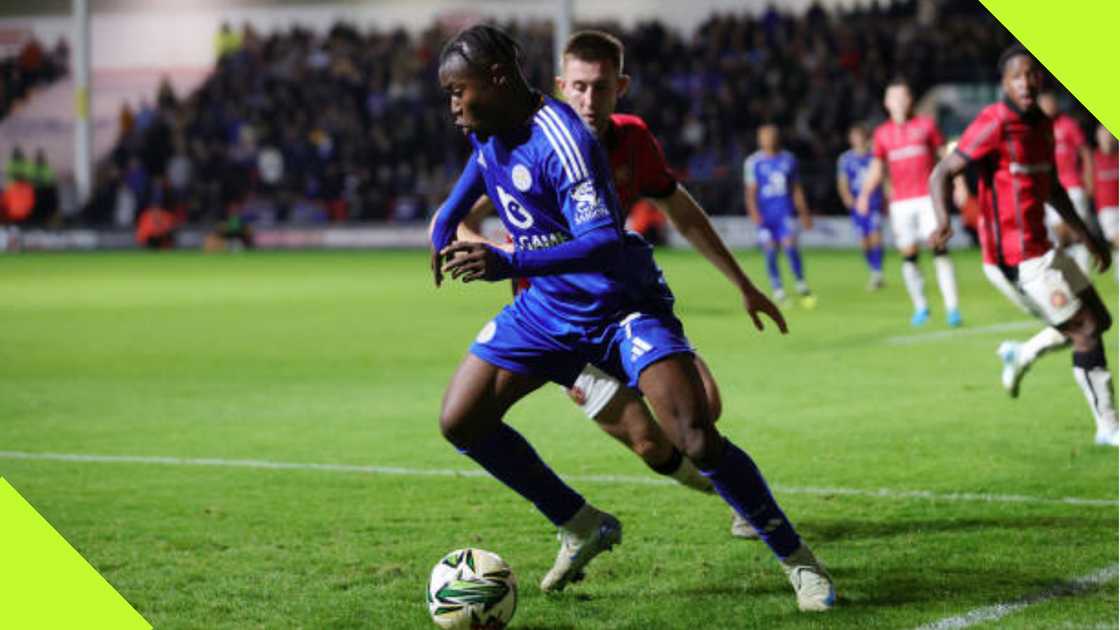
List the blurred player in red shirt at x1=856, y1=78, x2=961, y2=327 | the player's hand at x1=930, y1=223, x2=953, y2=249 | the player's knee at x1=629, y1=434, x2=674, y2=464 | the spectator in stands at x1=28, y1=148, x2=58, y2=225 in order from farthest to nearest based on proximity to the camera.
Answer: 1. the spectator in stands at x1=28, y1=148, x2=58, y2=225
2. the blurred player in red shirt at x1=856, y1=78, x2=961, y2=327
3. the player's hand at x1=930, y1=223, x2=953, y2=249
4. the player's knee at x1=629, y1=434, x2=674, y2=464

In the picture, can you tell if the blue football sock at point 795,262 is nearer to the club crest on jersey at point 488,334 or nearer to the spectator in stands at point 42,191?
the club crest on jersey at point 488,334

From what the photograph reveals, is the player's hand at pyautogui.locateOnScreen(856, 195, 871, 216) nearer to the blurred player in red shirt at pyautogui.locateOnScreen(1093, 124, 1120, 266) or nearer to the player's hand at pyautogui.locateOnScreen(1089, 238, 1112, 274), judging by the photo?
the blurred player in red shirt at pyautogui.locateOnScreen(1093, 124, 1120, 266)

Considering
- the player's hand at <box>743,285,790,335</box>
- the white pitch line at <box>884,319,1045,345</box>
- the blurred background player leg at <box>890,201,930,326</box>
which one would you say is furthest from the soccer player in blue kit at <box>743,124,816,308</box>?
the player's hand at <box>743,285,790,335</box>

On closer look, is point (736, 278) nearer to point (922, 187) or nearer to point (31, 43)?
point (922, 187)

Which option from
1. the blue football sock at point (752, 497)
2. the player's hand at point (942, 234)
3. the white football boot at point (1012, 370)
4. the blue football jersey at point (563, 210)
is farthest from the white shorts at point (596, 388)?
the white football boot at point (1012, 370)

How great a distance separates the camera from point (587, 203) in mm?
5105

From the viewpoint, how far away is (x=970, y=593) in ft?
17.8

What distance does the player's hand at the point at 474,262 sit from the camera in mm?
4906

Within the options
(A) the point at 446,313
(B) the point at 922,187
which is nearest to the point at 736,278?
(B) the point at 922,187

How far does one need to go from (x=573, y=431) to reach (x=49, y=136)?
36772mm

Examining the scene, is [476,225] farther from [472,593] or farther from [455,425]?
[472,593]

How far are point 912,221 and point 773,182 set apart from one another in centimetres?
339

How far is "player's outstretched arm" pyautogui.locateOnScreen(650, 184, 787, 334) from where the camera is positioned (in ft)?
19.4

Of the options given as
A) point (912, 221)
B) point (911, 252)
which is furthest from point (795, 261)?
point (911, 252)
